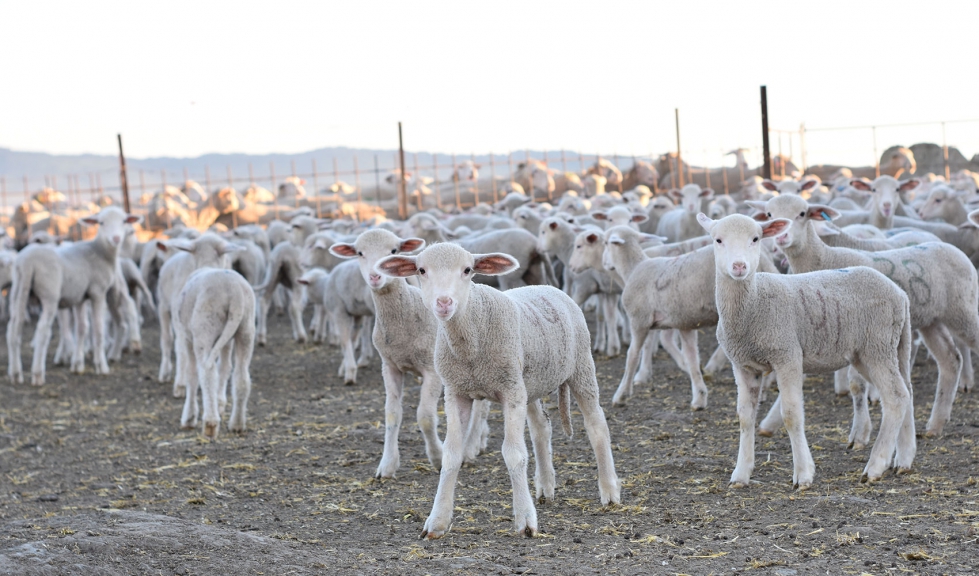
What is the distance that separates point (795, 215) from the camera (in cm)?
830

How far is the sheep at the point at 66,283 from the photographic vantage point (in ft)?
45.3

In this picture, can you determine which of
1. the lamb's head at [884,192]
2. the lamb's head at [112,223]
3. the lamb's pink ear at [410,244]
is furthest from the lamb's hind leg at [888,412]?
the lamb's head at [112,223]

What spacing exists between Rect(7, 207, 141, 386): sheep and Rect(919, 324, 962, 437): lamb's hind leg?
10.6 metres

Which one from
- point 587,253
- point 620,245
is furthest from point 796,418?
point 587,253

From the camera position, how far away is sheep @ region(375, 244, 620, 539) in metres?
5.51

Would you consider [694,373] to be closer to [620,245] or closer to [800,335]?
[620,245]

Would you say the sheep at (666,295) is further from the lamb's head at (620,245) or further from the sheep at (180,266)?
the sheep at (180,266)

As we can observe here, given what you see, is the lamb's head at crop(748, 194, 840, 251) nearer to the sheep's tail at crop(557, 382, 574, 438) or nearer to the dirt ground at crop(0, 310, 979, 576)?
the dirt ground at crop(0, 310, 979, 576)

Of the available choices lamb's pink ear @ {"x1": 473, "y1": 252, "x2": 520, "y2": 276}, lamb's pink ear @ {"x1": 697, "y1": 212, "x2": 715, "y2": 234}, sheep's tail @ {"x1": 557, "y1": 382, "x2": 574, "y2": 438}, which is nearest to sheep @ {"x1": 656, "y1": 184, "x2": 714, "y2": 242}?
lamb's pink ear @ {"x1": 697, "y1": 212, "x2": 715, "y2": 234}

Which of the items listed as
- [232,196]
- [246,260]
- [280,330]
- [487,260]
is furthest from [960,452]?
[232,196]

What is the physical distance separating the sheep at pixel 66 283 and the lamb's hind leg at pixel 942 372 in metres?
10.6

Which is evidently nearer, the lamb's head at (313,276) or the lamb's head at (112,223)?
the lamb's head at (313,276)

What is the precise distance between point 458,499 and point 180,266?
20.9ft

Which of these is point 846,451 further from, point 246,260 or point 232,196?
point 232,196
